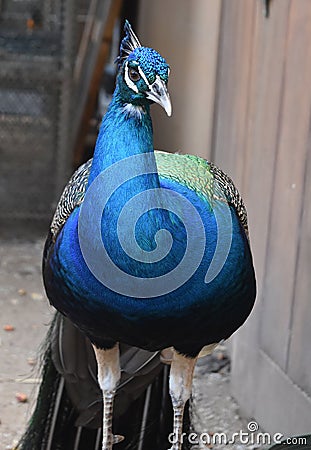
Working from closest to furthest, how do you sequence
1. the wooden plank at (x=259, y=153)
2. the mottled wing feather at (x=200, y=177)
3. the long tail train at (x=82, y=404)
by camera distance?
the mottled wing feather at (x=200, y=177), the long tail train at (x=82, y=404), the wooden plank at (x=259, y=153)

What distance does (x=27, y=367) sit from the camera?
3.12 meters

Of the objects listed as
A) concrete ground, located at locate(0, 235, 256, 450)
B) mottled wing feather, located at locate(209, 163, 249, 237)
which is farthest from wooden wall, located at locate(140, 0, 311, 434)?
mottled wing feather, located at locate(209, 163, 249, 237)

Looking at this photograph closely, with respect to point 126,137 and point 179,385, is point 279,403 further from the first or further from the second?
point 126,137

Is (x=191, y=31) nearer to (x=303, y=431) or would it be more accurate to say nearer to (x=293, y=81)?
(x=293, y=81)

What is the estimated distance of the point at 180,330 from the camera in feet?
5.86

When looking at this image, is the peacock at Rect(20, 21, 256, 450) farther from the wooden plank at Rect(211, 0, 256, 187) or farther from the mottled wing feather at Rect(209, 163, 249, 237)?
the wooden plank at Rect(211, 0, 256, 187)

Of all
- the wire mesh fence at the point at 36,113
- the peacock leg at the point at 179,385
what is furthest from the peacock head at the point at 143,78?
the wire mesh fence at the point at 36,113

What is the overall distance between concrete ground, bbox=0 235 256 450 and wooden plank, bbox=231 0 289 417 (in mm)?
101

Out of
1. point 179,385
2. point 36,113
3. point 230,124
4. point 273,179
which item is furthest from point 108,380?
point 36,113

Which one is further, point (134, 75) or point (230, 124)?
point (230, 124)

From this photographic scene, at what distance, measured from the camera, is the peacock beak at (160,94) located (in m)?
1.61

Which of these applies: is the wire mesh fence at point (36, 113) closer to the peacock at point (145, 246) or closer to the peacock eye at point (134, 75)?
the peacock at point (145, 246)

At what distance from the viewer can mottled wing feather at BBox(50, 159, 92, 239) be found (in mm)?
1920

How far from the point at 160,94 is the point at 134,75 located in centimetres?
8
